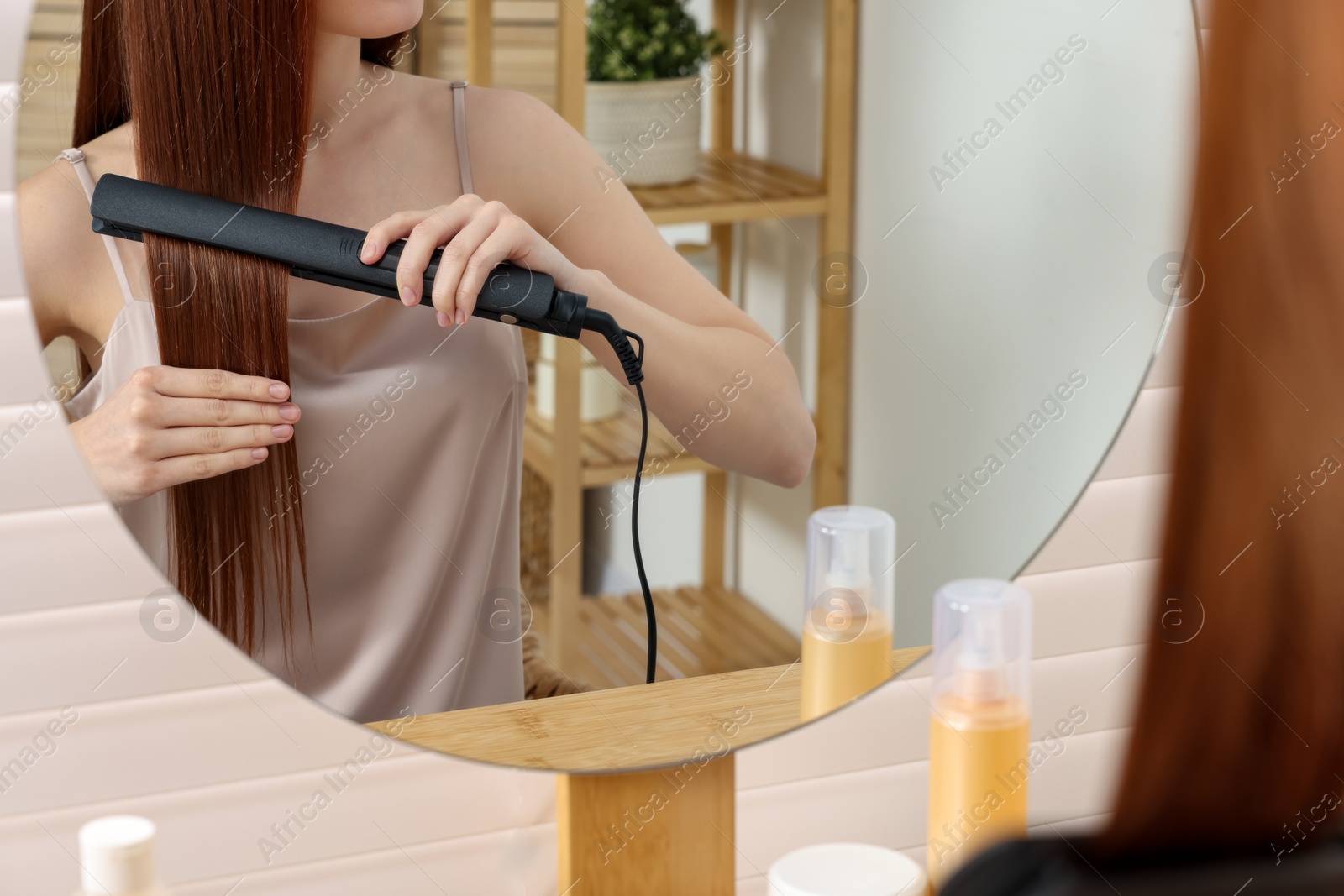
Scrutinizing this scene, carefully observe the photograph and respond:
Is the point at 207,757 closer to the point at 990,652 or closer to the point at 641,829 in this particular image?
the point at 641,829

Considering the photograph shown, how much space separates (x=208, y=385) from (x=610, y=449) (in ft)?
0.59

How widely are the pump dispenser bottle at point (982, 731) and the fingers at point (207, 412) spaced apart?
34cm

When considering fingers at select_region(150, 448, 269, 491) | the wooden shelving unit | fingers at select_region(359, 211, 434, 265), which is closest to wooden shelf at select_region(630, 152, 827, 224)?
the wooden shelving unit

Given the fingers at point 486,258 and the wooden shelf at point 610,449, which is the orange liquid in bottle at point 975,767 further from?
the fingers at point 486,258

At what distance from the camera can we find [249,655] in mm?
563

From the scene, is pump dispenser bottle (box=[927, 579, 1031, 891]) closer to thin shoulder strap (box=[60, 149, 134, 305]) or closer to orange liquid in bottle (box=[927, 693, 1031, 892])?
orange liquid in bottle (box=[927, 693, 1031, 892])

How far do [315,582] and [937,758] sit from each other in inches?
12.4

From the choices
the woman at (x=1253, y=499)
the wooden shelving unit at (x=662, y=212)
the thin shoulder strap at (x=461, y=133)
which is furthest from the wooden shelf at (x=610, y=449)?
the woman at (x=1253, y=499)

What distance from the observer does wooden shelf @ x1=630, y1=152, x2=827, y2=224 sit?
0.55m

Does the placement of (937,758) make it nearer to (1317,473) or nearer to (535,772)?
(535,772)

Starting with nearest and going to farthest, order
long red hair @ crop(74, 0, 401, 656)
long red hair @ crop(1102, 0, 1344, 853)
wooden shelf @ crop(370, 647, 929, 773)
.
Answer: long red hair @ crop(1102, 0, 1344, 853) → long red hair @ crop(74, 0, 401, 656) → wooden shelf @ crop(370, 647, 929, 773)

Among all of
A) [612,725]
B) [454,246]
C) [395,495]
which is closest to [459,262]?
[454,246]

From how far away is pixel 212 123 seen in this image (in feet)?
1.65

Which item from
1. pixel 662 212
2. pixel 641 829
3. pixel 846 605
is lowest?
pixel 641 829
